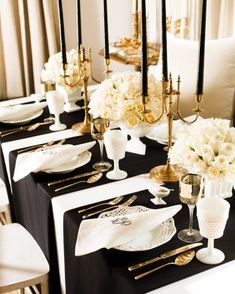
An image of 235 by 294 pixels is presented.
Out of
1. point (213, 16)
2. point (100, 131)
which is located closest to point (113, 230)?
point (100, 131)

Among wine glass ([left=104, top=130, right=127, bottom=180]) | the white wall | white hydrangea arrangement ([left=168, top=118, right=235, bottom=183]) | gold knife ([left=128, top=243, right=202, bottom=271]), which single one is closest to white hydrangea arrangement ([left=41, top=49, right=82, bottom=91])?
wine glass ([left=104, top=130, right=127, bottom=180])

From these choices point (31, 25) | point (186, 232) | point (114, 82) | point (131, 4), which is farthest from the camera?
point (131, 4)

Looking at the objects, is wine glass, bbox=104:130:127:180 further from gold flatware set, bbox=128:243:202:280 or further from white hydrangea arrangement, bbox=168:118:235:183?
gold flatware set, bbox=128:243:202:280

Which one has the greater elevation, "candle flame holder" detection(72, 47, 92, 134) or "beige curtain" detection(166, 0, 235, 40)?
"beige curtain" detection(166, 0, 235, 40)

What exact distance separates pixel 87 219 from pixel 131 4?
10.6ft

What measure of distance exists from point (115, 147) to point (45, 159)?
28 centimetres

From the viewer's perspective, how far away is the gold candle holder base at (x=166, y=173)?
160cm

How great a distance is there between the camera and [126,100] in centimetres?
166

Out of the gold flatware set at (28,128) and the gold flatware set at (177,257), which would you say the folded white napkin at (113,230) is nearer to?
the gold flatware set at (177,257)

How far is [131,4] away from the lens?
13.8ft

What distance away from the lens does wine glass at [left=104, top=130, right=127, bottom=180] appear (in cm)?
158

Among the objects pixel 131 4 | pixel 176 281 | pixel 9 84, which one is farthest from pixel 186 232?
pixel 131 4

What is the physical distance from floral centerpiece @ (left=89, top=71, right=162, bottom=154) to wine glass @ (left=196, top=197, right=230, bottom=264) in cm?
55

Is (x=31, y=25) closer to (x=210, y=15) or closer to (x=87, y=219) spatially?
(x=210, y=15)
